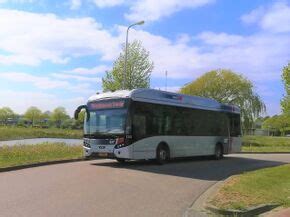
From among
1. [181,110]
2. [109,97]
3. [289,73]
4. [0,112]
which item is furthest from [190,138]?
[0,112]

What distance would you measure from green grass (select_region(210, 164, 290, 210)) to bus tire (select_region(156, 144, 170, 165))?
5.07 metres

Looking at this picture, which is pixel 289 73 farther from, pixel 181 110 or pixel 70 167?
pixel 70 167

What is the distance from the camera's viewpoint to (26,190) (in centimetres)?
1289

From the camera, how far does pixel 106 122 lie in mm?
20625

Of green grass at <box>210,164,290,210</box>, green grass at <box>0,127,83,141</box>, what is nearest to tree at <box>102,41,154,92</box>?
green grass at <box>0,127,83,141</box>

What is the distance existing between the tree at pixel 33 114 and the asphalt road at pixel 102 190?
5035 inches

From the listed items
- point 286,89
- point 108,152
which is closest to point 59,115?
point 286,89

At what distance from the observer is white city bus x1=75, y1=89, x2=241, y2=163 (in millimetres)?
20188

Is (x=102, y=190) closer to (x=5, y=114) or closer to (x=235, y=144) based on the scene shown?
(x=235, y=144)

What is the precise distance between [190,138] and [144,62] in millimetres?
25378

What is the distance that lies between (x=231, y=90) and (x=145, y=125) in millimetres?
42101

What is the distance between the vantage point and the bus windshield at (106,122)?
66.3 ft

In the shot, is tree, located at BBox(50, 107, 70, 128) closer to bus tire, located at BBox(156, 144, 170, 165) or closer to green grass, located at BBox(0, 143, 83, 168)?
green grass, located at BBox(0, 143, 83, 168)

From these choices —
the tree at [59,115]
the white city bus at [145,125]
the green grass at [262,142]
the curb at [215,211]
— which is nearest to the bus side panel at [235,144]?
the white city bus at [145,125]
